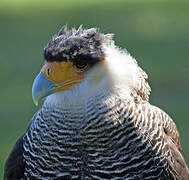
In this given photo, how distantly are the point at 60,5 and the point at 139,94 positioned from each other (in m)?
11.7

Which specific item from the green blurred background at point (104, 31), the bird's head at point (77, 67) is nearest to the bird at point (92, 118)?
the bird's head at point (77, 67)

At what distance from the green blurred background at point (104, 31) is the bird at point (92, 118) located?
400 cm

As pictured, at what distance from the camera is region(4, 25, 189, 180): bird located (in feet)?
16.1

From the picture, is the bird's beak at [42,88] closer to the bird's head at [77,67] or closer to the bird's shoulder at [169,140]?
the bird's head at [77,67]

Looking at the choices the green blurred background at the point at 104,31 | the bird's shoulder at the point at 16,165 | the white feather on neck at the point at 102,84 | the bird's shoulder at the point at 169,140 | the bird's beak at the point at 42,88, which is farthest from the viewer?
the green blurred background at the point at 104,31

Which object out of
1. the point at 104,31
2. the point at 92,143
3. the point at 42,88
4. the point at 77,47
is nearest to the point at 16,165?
the point at 92,143

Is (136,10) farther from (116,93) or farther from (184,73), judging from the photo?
(116,93)

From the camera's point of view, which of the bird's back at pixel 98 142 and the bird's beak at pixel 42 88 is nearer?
the bird's beak at pixel 42 88

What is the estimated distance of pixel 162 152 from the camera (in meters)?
5.18

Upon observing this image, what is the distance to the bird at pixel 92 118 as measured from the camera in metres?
4.90

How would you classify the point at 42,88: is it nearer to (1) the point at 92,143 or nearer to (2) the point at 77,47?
(2) the point at 77,47

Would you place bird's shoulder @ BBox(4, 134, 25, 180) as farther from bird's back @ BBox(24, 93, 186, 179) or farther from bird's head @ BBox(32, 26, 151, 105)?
bird's head @ BBox(32, 26, 151, 105)

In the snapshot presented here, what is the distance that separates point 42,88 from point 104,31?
9.39m

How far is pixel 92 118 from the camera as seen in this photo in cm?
498
